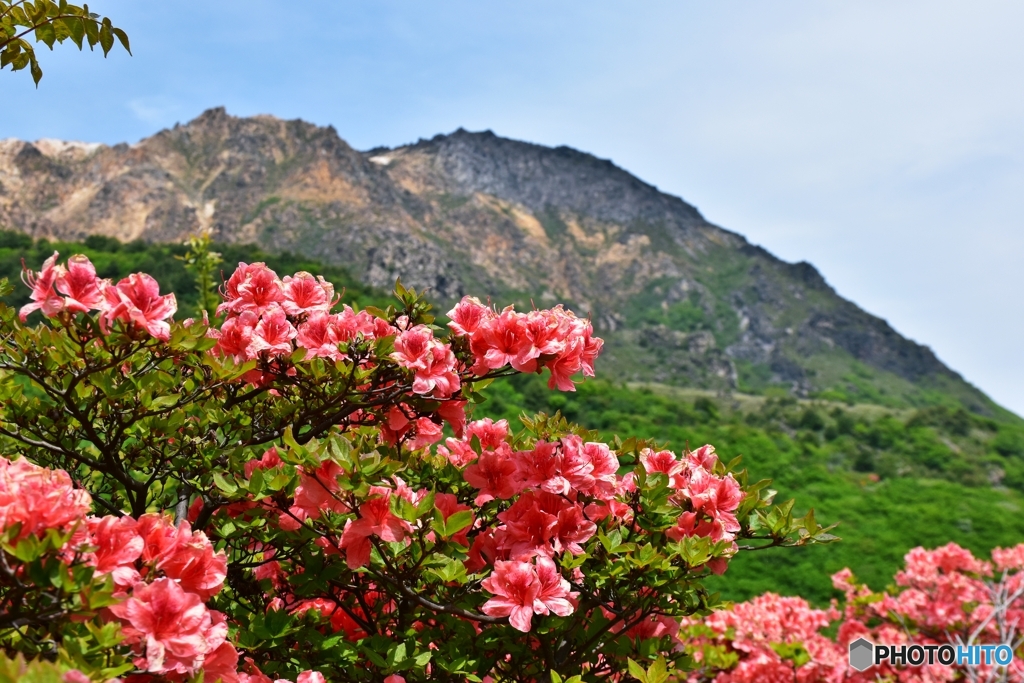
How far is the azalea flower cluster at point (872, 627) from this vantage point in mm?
3838

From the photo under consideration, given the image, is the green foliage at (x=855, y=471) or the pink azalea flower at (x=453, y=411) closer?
the pink azalea flower at (x=453, y=411)

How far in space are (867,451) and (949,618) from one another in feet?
104

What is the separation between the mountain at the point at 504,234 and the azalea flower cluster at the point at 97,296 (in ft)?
213

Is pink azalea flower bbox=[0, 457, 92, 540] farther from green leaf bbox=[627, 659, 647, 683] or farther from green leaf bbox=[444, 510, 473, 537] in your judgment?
green leaf bbox=[627, 659, 647, 683]

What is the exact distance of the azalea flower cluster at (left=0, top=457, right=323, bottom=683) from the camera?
1.09 meters

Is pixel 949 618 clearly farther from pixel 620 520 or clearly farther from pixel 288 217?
pixel 288 217

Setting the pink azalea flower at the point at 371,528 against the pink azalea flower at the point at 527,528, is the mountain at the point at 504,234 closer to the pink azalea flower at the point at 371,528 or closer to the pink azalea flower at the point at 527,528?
the pink azalea flower at the point at 527,528

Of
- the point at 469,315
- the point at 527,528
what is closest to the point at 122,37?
the point at 469,315

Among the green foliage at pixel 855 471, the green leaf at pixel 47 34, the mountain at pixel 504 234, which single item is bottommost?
the green foliage at pixel 855 471

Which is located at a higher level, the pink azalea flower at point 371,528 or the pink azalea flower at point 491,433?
the pink azalea flower at point 491,433

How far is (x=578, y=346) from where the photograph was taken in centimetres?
168
